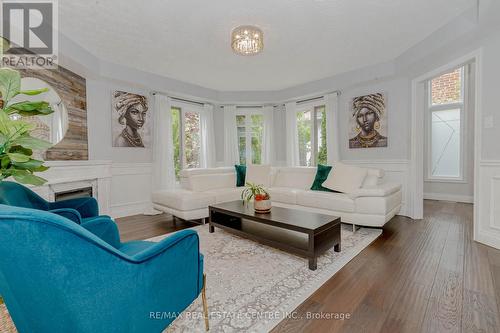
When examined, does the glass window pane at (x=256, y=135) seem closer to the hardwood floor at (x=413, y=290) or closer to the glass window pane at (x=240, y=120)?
the glass window pane at (x=240, y=120)

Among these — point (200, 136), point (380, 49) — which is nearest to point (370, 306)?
point (380, 49)

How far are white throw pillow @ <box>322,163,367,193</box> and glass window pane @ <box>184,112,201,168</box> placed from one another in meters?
3.08

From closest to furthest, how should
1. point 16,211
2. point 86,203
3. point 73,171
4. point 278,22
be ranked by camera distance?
point 16,211, point 86,203, point 278,22, point 73,171

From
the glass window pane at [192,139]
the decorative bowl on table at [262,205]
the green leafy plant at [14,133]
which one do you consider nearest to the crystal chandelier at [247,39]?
the decorative bowl on table at [262,205]

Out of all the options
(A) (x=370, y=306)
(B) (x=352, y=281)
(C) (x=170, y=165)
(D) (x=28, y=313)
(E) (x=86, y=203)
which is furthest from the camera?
(C) (x=170, y=165)

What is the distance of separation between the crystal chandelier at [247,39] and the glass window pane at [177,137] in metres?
2.74

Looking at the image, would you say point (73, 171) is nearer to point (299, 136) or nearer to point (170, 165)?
point (170, 165)

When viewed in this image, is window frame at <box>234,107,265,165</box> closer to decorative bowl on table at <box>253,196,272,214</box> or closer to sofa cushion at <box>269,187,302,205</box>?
sofa cushion at <box>269,187,302,205</box>

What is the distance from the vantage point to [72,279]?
0.76 m

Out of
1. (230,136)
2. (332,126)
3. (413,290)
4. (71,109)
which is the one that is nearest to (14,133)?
(71,109)

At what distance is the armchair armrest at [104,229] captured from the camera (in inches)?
58.5

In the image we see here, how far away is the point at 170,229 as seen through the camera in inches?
134

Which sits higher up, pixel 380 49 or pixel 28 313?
pixel 380 49

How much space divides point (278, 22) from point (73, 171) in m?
3.45
